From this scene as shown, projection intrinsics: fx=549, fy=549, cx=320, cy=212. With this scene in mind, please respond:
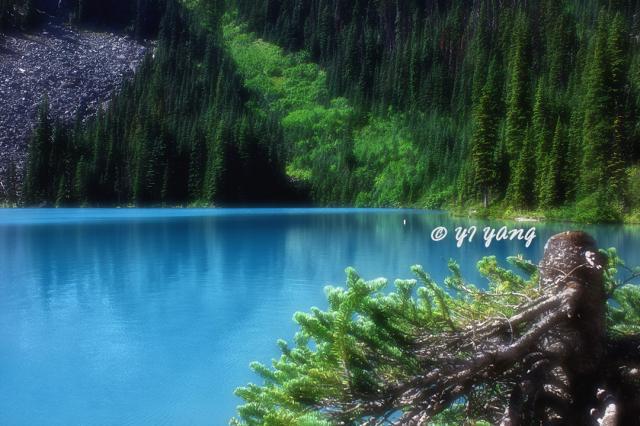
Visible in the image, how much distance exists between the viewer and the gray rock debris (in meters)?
96.2

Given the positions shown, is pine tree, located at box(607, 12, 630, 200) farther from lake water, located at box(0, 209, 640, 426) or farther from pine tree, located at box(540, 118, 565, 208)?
lake water, located at box(0, 209, 640, 426)

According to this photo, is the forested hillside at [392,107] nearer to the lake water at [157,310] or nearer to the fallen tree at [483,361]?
the lake water at [157,310]

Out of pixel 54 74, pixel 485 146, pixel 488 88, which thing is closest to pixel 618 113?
pixel 485 146

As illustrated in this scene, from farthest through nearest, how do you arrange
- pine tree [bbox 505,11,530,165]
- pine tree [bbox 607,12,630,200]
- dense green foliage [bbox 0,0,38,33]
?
1. dense green foliage [bbox 0,0,38,33]
2. pine tree [bbox 505,11,530,165]
3. pine tree [bbox 607,12,630,200]

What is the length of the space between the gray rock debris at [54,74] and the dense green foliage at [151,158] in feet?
16.7

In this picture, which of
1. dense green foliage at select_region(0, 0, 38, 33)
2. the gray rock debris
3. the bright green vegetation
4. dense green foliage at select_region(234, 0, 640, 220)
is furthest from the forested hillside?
dense green foliage at select_region(0, 0, 38, 33)

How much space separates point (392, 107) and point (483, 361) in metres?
116

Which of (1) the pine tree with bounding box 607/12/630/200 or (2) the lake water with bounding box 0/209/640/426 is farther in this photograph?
(1) the pine tree with bounding box 607/12/630/200

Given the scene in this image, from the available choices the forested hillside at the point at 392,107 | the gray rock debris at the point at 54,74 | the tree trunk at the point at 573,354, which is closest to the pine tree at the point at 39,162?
the forested hillside at the point at 392,107

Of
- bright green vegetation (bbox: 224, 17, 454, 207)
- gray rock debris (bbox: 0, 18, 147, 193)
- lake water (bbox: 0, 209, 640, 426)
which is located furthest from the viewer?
bright green vegetation (bbox: 224, 17, 454, 207)

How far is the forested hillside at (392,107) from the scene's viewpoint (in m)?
49.0

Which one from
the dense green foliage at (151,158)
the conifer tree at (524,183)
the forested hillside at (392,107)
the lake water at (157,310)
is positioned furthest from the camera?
the dense green foliage at (151,158)

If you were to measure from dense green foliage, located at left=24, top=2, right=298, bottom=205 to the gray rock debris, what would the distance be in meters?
5.08

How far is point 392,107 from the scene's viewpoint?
377 ft
